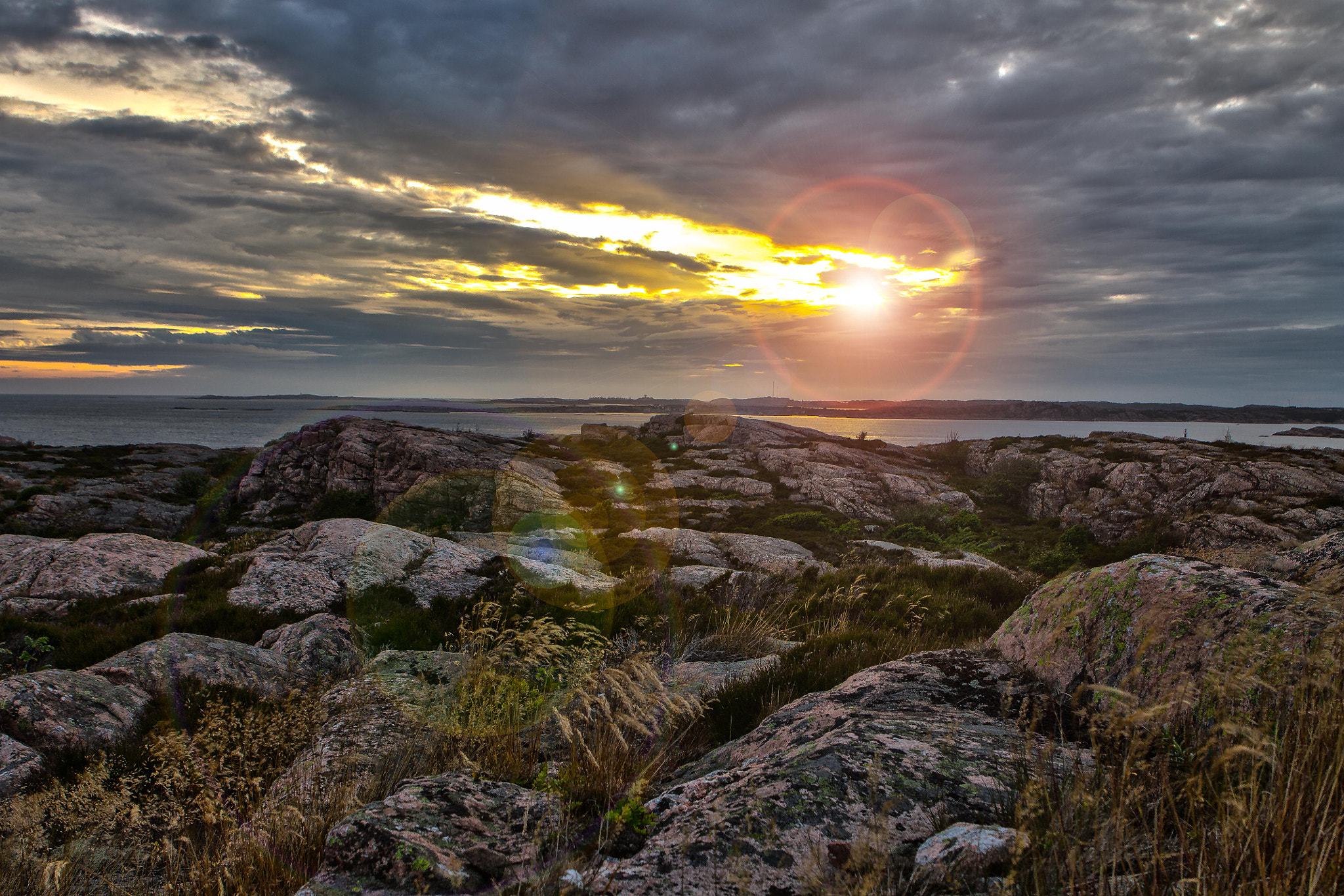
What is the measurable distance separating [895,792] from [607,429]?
5467 centimetres

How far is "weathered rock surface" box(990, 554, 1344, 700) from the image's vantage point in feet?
11.0

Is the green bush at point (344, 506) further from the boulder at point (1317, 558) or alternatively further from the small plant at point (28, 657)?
the boulder at point (1317, 558)

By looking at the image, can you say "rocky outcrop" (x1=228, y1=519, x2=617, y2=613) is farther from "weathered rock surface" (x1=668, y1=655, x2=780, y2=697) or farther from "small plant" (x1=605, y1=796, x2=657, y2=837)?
"small plant" (x1=605, y1=796, x2=657, y2=837)

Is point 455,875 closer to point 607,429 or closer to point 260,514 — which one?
point 260,514

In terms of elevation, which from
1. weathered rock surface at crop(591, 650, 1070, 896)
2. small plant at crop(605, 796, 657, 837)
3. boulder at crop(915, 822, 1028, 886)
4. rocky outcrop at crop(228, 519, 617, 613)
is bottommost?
rocky outcrop at crop(228, 519, 617, 613)

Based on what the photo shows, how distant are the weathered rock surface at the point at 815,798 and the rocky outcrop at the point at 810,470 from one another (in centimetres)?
2945

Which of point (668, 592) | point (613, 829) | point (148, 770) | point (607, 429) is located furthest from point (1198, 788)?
point (607, 429)

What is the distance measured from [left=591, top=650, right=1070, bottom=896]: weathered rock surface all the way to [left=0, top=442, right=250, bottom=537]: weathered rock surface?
3793 centimetres

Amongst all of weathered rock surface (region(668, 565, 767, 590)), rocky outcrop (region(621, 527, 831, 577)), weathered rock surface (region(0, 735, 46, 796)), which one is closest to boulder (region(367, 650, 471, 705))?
weathered rock surface (region(0, 735, 46, 796))

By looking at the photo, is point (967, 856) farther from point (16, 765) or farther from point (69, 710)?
point (69, 710)

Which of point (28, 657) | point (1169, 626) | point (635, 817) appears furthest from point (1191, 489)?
point (28, 657)

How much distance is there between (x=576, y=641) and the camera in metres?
9.20

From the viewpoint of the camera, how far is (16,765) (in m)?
5.79

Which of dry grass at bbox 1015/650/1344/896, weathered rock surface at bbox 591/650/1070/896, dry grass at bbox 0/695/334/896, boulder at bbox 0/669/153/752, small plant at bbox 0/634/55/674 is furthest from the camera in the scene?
small plant at bbox 0/634/55/674
